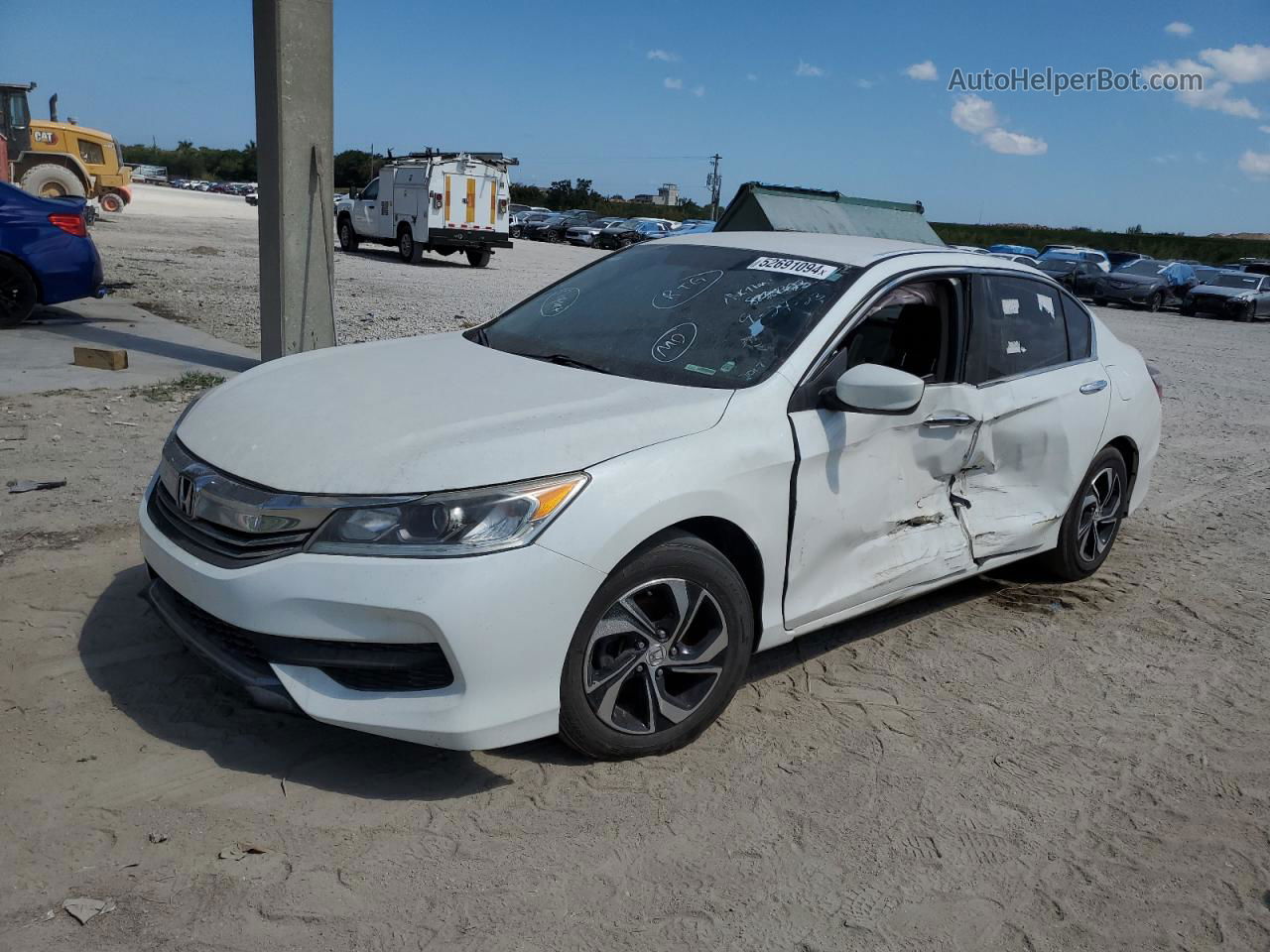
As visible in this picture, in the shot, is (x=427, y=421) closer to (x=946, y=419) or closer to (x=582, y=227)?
(x=946, y=419)

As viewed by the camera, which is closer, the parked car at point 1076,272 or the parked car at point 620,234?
the parked car at point 1076,272

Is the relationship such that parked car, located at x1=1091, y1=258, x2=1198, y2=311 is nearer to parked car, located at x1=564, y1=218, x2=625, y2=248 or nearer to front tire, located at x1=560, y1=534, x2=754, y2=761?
parked car, located at x1=564, y1=218, x2=625, y2=248

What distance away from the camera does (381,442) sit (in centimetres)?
313

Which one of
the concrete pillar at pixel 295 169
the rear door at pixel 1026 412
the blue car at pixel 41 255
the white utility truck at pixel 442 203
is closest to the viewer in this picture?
the rear door at pixel 1026 412

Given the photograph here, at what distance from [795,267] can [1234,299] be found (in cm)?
2809

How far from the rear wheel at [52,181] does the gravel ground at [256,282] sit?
1.16 metres

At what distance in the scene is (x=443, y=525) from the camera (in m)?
2.92

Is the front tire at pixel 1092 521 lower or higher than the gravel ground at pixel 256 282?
higher

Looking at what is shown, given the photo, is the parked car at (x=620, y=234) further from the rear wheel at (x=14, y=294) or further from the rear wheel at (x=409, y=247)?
the rear wheel at (x=14, y=294)

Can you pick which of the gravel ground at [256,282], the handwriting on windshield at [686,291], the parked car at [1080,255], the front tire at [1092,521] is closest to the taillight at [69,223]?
the gravel ground at [256,282]

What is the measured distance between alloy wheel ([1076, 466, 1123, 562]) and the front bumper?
10.5ft

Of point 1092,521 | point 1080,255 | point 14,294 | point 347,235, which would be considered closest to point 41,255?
point 14,294

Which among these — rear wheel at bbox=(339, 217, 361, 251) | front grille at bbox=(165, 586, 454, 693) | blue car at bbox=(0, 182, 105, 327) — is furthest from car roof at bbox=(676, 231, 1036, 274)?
rear wheel at bbox=(339, 217, 361, 251)

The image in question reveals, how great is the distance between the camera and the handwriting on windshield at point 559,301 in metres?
4.51
